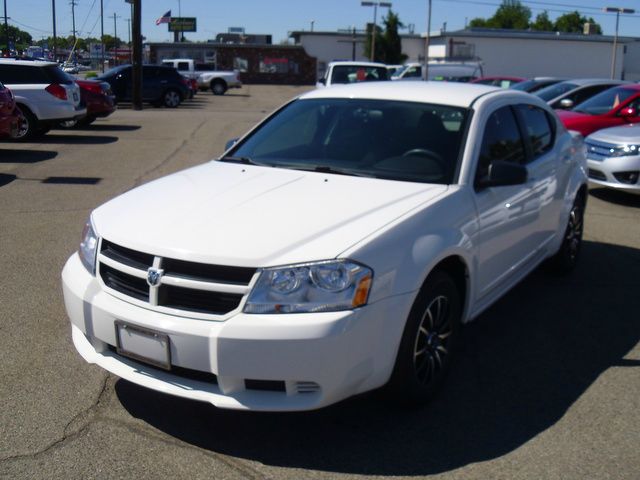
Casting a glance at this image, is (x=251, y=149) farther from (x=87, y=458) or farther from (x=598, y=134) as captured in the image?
(x=598, y=134)

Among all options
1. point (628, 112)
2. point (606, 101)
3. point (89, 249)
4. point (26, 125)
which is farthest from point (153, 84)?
point (89, 249)

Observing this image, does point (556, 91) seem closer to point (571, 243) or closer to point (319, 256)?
point (571, 243)

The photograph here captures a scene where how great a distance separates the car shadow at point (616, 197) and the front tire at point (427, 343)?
7133 millimetres

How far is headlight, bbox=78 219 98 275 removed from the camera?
3925 millimetres

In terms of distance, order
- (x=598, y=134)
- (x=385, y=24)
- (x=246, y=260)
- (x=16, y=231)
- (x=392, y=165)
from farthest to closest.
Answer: (x=385, y=24), (x=598, y=134), (x=16, y=231), (x=392, y=165), (x=246, y=260)

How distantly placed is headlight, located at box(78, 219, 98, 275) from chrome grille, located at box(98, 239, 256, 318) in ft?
1.02

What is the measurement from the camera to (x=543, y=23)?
11844 centimetres

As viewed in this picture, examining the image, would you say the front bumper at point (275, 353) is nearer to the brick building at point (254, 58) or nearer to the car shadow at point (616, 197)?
the car shadow at point (616, 197)

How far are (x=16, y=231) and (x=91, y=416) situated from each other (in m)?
4.42

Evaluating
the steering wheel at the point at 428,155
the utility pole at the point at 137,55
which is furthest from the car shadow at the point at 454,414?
the utility pole at the point at 137,55

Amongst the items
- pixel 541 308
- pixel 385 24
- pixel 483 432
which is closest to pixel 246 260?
pixel 483 432

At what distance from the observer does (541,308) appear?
579 centimetres

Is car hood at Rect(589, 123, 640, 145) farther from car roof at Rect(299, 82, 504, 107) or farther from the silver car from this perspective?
car roof at Rect(299, 82, 504, 107)

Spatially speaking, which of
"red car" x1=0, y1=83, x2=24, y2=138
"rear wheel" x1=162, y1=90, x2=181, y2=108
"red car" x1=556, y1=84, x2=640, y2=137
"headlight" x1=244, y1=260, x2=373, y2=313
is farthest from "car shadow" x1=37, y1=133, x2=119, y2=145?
"headlight" x1=244, y1=260, x2=373, y2=313
